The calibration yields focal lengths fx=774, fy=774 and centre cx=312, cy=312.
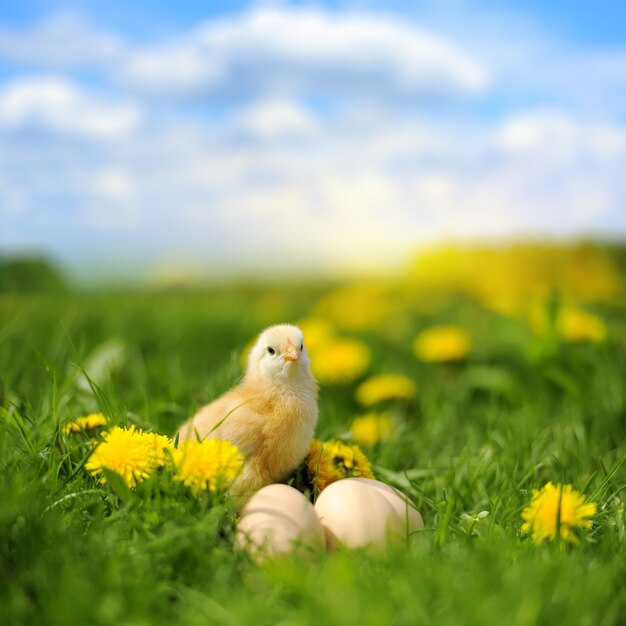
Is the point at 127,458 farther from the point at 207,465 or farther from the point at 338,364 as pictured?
the point at 338,364

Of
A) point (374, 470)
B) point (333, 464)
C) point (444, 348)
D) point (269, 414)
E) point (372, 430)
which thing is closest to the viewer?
point (269, 414)

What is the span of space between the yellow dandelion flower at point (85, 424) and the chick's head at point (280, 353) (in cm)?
46

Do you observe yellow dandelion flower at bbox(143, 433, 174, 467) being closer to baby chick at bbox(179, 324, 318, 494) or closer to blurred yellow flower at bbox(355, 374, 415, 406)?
baby chick at bbox(179, 324, 318, 494)

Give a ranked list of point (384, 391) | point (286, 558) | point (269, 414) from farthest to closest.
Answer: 1. point (384, 391)
2. point (269, 414)
3. point (286, 558)

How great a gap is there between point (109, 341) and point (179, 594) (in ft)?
9.93

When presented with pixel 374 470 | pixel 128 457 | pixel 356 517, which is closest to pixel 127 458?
pixel 128 457

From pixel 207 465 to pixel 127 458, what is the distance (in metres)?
0.20

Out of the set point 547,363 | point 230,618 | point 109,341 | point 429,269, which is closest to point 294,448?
point 230,618

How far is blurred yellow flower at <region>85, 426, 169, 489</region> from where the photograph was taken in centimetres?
180

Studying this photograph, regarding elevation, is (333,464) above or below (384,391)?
above

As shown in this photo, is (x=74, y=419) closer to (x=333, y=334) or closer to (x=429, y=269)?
(x=333, y=334)

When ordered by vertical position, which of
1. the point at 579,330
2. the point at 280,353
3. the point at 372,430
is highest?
the point at 280,353

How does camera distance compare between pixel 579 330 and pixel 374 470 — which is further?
pixel 579 330

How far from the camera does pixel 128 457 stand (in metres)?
Result: 1.80
